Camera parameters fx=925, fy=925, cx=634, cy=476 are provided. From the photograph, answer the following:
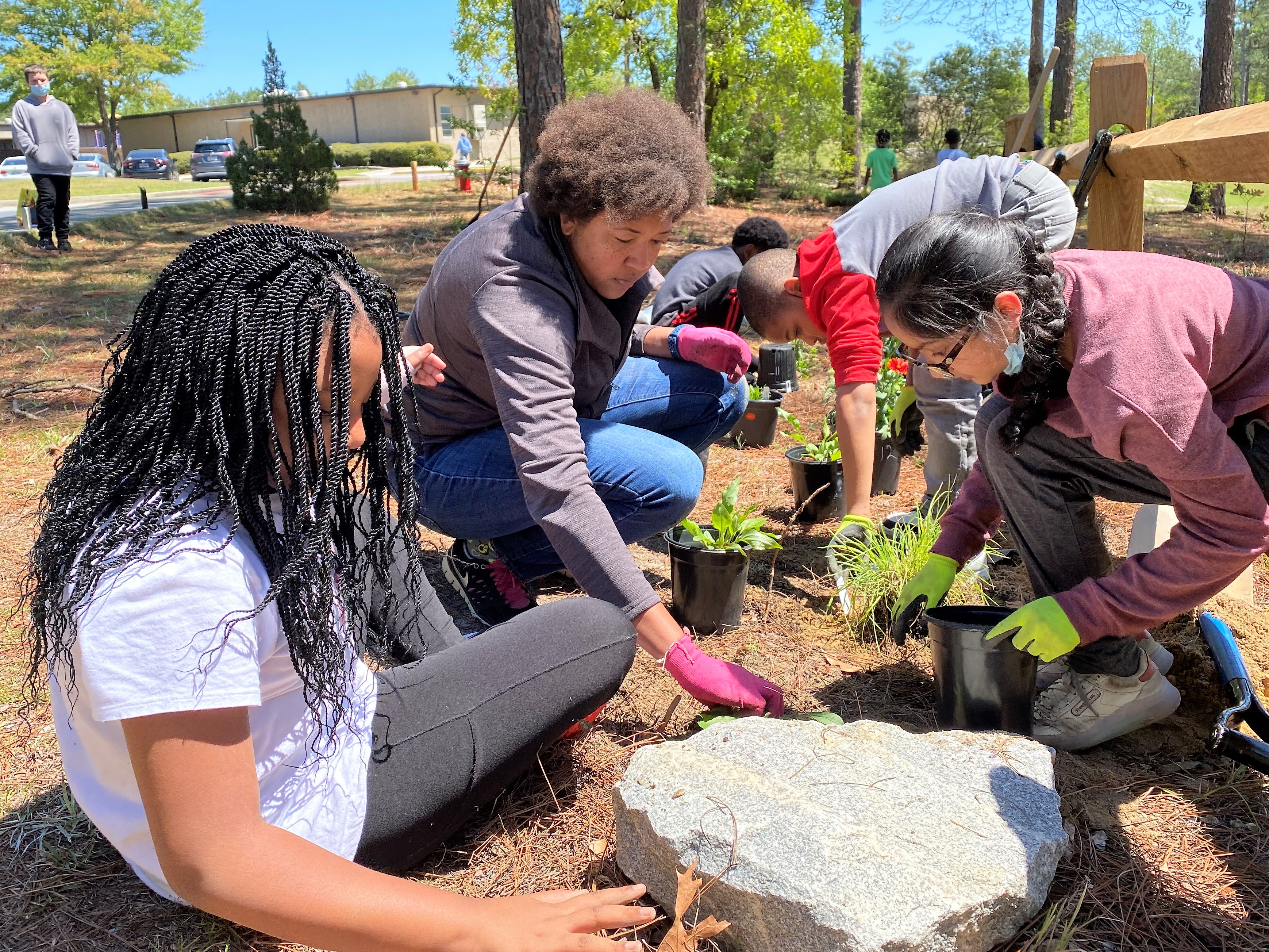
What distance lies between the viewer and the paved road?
14188mm

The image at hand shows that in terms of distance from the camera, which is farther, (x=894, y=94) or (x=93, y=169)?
(x=93, y=169)

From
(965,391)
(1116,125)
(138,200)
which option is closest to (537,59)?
(1116,125)

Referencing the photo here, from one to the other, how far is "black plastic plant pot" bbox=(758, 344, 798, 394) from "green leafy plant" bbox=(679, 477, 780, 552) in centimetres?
229

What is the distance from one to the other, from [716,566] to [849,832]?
1162 millimetres

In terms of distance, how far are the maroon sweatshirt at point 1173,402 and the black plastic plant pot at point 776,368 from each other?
299 centimetres

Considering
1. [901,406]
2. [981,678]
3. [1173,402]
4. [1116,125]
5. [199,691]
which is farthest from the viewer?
[901,406]

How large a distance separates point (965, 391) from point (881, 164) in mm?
10986

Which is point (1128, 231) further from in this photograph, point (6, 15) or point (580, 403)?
point (6, 15)

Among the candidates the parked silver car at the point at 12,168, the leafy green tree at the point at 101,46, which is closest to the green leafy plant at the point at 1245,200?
the parked silver car at the point at 12,168

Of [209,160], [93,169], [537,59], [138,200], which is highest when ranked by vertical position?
[93,169]

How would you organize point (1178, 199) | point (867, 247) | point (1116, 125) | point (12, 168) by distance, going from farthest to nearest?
point (12, 168) < point (1178, 199) < point (1116, 125) < point (867, 247)

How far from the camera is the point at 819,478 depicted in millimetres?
3521

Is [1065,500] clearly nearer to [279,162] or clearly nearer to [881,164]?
[881,164]

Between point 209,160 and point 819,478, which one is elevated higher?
point 209,160
